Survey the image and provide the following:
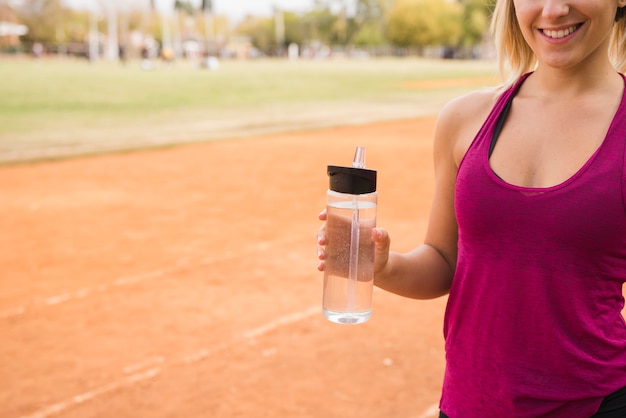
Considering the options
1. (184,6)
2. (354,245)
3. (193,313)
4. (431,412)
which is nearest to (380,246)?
(354,245)

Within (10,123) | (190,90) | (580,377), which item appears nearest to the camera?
(580,377)

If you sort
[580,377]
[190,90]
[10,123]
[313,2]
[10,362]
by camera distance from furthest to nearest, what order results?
1. [313,2]
2. [190,90]
3. [10,123]
4. [10,362]
5. [580,377]

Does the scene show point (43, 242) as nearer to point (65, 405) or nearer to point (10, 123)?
point (65, 405)

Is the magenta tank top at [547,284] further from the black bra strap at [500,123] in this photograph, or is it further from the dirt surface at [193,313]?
the dirt surface at [193,313]

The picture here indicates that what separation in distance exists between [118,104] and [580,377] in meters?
26.1

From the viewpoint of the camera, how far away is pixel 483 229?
1922 mm

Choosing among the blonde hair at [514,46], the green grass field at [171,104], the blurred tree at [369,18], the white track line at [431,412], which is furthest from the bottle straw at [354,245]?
the blurred tree at [369,18]

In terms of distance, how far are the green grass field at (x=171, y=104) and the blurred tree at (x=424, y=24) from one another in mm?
62331

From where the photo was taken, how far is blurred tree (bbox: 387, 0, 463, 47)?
101062 millimetres

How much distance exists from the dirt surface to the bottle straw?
97.3 inches

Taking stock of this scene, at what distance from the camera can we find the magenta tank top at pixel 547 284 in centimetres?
180

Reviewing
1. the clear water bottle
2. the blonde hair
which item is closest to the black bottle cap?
the clear water bottle

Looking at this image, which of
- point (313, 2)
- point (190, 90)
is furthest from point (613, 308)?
point (313, 2)

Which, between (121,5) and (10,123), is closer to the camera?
(10,123)
